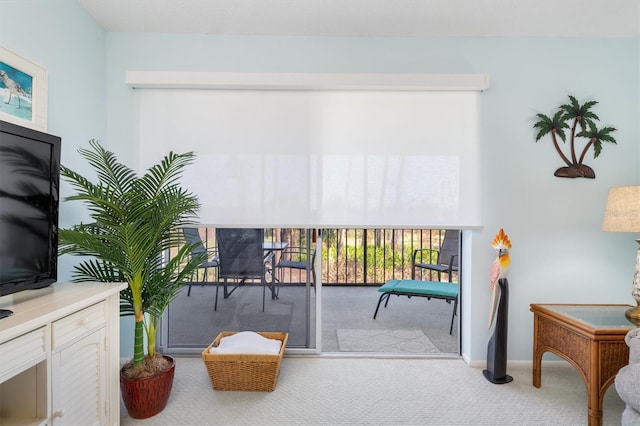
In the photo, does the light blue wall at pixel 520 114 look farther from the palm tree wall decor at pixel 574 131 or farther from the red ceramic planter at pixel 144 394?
the red ceramic planter at pixel 144 394

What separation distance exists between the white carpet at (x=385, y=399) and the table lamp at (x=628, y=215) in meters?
0.68

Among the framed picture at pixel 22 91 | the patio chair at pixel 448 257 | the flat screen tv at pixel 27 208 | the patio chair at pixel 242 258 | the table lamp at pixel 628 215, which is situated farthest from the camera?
the patio chair at pixel 448 257

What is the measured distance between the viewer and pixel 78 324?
1.48 metres

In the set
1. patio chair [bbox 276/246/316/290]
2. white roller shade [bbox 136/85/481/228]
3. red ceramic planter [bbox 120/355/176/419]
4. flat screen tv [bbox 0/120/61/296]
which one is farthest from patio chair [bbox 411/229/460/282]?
flat screen tv [bbox 0/120/61/296]

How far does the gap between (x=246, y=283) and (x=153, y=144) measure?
125 cm

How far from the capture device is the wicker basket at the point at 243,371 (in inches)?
83.8

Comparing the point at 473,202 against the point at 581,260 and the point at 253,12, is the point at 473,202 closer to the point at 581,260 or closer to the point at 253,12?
the point at 581,260

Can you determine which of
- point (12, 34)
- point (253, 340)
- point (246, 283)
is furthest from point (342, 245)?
point (12, 34)

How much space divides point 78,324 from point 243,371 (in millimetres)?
1009

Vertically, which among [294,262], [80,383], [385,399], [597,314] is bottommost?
[385,399]

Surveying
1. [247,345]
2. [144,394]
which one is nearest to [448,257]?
[247,345]

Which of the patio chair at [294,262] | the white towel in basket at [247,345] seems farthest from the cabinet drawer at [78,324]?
the patio chair at [294,262]

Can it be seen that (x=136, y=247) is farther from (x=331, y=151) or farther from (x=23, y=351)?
(x=331, y=151)

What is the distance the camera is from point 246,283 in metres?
2.71
